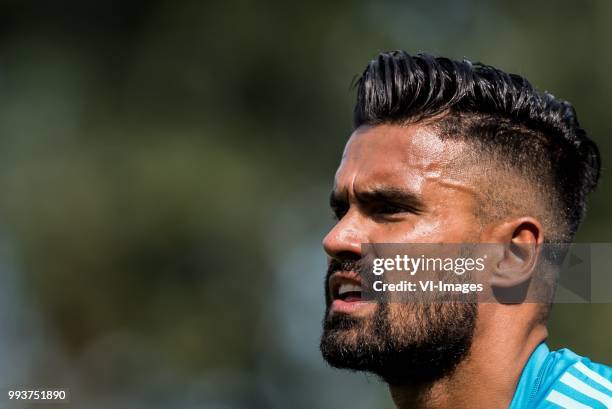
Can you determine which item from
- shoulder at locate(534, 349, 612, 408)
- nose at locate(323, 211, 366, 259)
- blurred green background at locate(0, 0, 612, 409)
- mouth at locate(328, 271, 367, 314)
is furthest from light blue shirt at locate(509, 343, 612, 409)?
blurred green background at locate(0, 0, 612, 409)

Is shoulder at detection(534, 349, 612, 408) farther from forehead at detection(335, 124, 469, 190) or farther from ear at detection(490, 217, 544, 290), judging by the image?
forehead at detection(335, 124, 469, 190)

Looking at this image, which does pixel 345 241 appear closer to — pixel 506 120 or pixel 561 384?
pixel 506 120

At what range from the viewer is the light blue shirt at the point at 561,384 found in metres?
4.12

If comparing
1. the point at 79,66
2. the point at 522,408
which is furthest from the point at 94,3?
the point at 522,408

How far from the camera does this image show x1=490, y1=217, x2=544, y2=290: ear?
4391 millimetres

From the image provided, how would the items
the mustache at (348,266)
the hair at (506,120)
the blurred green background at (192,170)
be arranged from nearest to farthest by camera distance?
1. the mustache at (348,266)
2. the hair at (506,120)
3. the blurred green background at (192,170)

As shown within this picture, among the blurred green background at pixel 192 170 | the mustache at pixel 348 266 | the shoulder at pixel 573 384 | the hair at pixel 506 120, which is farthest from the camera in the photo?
the blurred green background at pixel 192 170

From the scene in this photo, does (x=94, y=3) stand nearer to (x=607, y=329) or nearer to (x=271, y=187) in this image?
(x=271, y=187)

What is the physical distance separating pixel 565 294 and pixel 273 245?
893cm

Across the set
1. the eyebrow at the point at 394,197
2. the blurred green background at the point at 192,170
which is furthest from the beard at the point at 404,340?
the blurred green background at the point at 192,170

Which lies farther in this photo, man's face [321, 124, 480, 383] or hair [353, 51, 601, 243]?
hair [353, 51, 601, 243]

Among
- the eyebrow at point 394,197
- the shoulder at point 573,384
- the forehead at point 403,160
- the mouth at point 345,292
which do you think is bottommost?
the shoulder at point 573,384

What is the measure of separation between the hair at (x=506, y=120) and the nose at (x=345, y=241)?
0.56 meters

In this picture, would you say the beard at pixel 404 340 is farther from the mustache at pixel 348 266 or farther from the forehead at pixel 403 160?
the forehead at pixel 403 160
